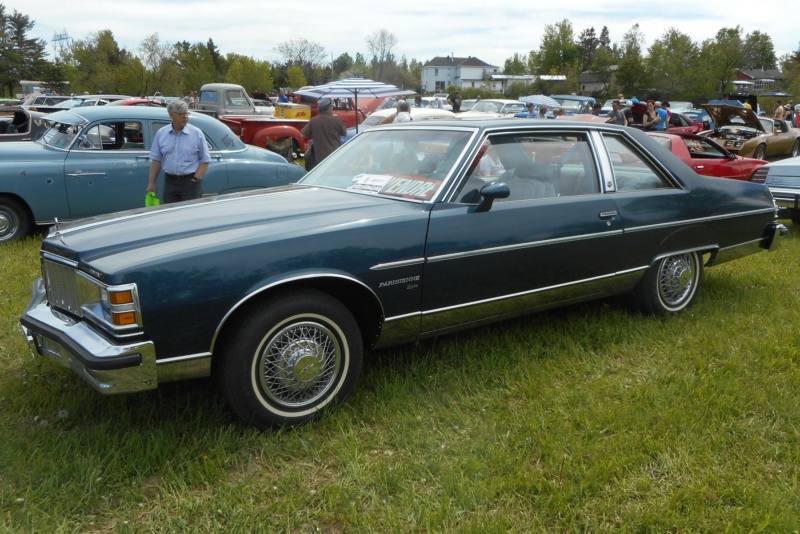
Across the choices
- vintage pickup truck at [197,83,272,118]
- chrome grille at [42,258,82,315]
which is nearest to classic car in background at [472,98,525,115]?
vintage pickup truck at [197,83,272,118]

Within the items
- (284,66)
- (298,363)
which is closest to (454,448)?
(298,363)

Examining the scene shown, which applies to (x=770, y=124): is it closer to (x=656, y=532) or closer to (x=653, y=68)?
(x=656, y=532)

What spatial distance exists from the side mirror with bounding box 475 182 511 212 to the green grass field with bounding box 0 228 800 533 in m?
1.02

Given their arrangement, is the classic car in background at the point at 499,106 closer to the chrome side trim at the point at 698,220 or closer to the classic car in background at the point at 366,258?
the chrome side trim at the point at 698,220

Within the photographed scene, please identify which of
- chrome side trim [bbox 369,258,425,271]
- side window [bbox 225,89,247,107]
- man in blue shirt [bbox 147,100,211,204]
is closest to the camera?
chrome side trim [bbox 369,258,425,271]

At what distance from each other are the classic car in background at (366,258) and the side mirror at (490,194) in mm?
10

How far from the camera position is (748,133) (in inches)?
674

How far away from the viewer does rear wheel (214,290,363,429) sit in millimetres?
3188

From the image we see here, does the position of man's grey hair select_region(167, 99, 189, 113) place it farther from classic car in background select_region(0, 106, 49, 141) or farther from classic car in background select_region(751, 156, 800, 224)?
classic car in background select_region(751, 156, 800, 224)

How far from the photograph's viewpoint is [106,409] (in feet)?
12.0

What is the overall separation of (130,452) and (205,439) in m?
0.35

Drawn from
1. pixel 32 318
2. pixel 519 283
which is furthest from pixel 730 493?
pixel 32 318

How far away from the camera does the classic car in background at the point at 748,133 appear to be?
1614 cm

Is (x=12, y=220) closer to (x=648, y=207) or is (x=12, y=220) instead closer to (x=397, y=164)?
(x=397, y=164)
